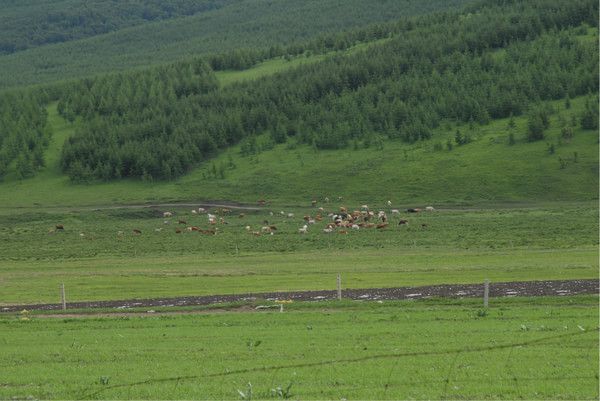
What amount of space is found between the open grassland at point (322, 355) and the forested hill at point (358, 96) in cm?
9385

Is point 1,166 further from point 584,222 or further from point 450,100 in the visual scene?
point 584,222

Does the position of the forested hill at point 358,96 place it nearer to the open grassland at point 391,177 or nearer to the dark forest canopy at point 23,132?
the open grassland at point 391,177

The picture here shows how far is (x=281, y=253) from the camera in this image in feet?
227

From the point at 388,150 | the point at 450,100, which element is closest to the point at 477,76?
the point at 450,100

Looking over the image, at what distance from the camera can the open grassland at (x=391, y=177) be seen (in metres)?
106

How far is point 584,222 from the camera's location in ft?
260

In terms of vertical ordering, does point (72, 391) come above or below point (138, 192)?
above

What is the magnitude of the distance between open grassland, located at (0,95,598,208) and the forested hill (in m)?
3.52

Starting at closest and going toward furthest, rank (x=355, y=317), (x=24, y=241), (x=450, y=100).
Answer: (x=355, y=317)
(x=24, y=241)
(x=450, y=100)

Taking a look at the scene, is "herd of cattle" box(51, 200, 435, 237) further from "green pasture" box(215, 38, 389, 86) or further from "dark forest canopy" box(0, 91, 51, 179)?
"green pasture" box(215, 38, 389, 86)

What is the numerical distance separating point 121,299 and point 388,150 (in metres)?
87.2

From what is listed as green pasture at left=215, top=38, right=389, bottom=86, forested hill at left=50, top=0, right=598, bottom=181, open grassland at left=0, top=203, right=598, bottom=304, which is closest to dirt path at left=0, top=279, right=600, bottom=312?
open grassland at left=0, top=203, right=598, bottom=304

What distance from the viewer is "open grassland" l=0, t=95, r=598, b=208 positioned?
349 feet

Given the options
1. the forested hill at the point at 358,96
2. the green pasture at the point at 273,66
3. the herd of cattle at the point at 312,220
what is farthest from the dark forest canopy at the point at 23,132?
the herd of cattle at the point at 312,220
